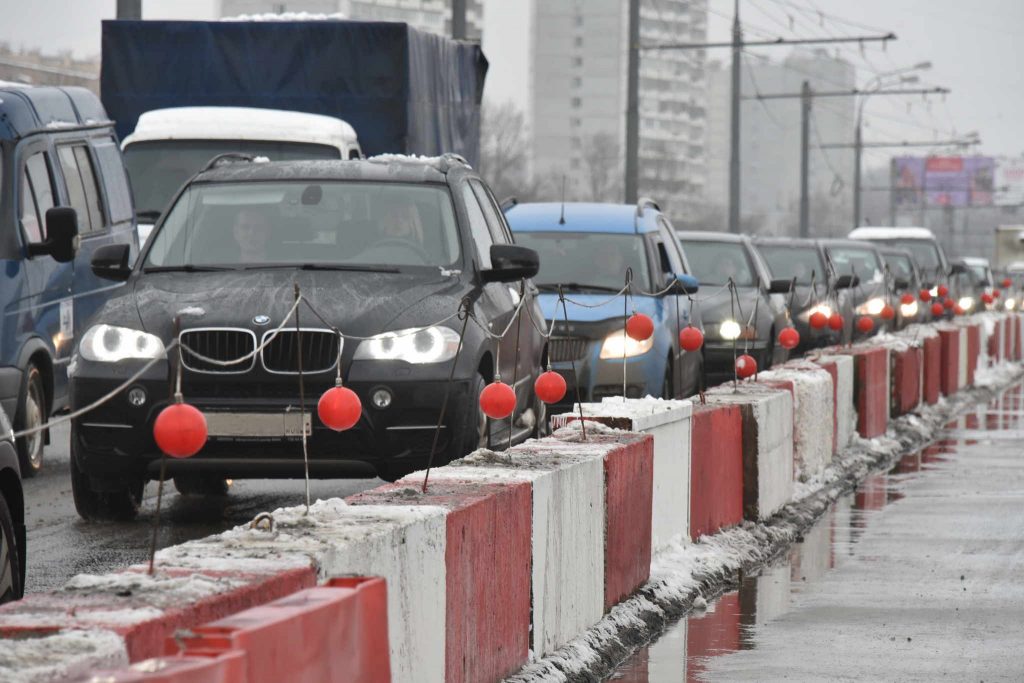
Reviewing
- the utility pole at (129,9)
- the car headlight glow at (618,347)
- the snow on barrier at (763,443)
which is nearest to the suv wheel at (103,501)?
the snow on barrier at (763,443)

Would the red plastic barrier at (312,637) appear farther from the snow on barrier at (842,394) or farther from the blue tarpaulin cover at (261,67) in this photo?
the blue tarpaulin cover at (261,67)

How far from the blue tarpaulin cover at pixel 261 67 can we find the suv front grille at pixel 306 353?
10.6 m

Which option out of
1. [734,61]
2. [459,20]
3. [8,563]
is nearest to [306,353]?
[8,563]

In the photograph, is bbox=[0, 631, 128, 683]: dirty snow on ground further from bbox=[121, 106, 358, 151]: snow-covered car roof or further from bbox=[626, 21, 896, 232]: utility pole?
bbox=[626, 21, 896, 232]: utility pole

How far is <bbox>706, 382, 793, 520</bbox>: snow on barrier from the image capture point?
1146 cm

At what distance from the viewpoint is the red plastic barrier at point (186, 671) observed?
11.3 ft

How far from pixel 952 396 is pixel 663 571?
55.3ft

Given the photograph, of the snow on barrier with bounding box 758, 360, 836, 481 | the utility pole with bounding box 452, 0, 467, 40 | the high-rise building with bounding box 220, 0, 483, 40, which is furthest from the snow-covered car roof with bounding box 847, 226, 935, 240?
the high-rise building with bounding box 220, 0, 483, 40

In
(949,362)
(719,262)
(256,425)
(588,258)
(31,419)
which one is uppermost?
(588,258)

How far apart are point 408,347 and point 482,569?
349 cm

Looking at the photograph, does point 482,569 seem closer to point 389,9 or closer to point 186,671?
point 186,671

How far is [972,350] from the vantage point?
28.6m

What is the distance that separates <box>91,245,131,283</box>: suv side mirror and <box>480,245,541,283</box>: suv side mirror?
1670 mm

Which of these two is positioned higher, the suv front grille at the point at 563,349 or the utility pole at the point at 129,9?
the utility pole at the point at 129,9
